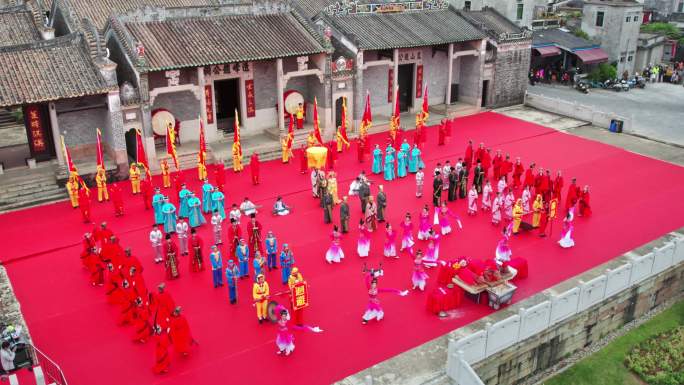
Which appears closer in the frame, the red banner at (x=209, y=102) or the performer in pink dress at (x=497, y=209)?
the performer in pink dress at (x=497, y=209)

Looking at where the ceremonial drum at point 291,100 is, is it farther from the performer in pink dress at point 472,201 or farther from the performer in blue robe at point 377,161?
the performer in pink dress at point 472,201

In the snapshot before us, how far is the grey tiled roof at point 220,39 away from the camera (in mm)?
22281

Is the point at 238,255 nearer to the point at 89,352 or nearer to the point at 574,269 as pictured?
the point at 89,352

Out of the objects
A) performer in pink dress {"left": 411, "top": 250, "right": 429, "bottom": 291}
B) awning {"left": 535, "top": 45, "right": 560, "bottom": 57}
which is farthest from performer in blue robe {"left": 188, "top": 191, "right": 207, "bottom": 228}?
awning {"left": 535, "top": 45, "right": 560, "bottom": 57}

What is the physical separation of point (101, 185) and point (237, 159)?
4.81m

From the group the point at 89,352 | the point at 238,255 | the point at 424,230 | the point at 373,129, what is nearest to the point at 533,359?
the point at 424,230

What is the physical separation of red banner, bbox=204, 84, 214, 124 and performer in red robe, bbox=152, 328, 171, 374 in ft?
46.1

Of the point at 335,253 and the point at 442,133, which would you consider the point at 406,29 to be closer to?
the point at 442,133

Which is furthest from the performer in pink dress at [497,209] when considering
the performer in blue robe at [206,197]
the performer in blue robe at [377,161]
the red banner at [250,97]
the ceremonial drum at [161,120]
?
the ceremonial drum at [161,120]

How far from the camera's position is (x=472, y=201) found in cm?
1866

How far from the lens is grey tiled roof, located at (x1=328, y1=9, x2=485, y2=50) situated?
87.1 ft

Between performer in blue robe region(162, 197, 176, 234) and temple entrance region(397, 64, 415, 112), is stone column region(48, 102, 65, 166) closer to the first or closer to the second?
performer in blue robe region(162, 197, 176, 234)

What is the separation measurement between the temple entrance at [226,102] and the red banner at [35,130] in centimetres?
675

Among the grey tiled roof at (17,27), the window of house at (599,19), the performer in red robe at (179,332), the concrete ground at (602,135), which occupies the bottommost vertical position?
the concrete ground at (602,135)
